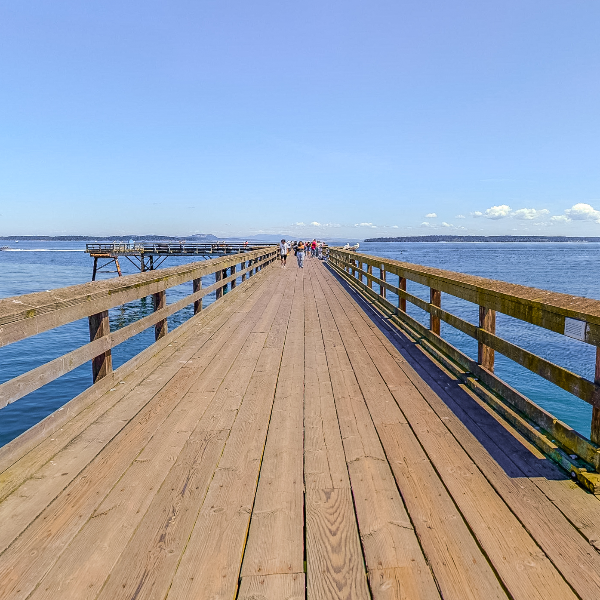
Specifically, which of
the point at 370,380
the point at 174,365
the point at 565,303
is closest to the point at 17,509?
the point at 174,365

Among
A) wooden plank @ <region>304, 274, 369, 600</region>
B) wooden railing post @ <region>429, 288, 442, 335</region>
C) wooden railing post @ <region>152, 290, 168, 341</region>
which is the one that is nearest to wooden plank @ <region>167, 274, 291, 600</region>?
wooden plank @ <region>304, 274, 369, 600</region>

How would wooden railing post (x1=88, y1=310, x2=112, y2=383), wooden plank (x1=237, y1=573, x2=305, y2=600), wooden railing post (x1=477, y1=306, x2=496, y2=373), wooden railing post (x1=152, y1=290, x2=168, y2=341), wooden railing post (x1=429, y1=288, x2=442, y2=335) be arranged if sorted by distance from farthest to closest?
wooden railing post (x1=429, y1=288, x2=442, y2=335) < wooden railing post (x1=152, y1=290, x2=168, y2=341) < wooden railing post (x1=477, y1=306, x2=496, y2=373) < wooden railing post (x1=88, y1=310, x2=112, y2=383) < wooden plank (x1=237, y1=573, x2=305, y2=600)

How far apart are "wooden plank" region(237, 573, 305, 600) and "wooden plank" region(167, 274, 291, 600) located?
0.05m

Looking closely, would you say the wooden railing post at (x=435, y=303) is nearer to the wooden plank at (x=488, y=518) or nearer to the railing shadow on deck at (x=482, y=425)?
the railing shadow on deck at (x=482, y=425)

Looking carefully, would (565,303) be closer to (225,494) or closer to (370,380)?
(370,380)

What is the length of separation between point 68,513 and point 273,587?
1.26 m

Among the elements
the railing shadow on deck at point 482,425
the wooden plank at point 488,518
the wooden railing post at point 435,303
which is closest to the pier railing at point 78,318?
the wooden plank at point 488,518

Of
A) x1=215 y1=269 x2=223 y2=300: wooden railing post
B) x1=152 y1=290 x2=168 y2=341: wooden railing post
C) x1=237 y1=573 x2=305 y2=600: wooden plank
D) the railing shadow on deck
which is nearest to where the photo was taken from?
x1=237 y1=573 x2=305 y2=600: wooden plank

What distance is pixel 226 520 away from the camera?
235 cm

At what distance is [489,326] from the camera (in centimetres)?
419

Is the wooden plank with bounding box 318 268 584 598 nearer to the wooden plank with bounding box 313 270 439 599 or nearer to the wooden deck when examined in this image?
the wooden deck

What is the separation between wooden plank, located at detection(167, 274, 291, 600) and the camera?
1918mm

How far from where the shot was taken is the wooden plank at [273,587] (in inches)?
72.6

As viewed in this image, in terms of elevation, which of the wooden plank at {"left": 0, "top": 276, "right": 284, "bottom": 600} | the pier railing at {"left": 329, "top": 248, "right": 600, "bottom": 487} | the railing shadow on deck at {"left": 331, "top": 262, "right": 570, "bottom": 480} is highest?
the pier railing at {"left": 329, "top": 248, "right": 600, "bottom": 487}
